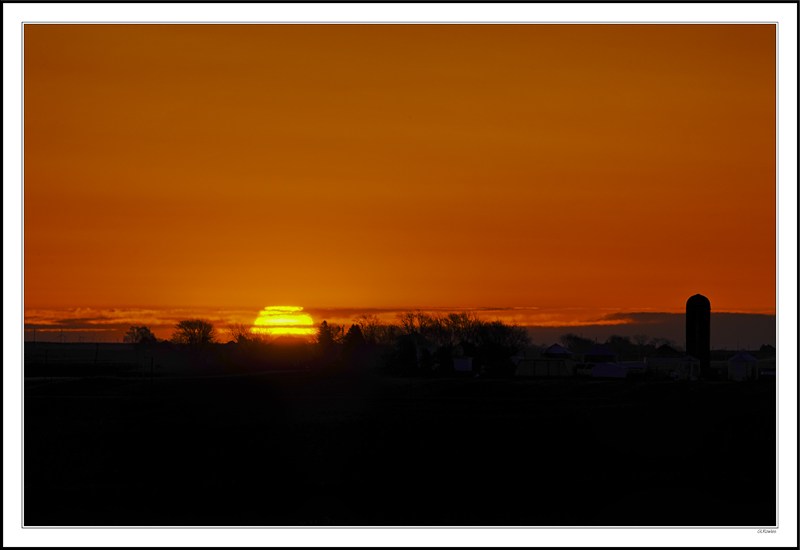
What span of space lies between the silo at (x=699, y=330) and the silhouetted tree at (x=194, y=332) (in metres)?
73.2

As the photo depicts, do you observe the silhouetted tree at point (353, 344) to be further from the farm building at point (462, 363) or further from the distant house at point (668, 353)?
the distant house at point (668, 353)

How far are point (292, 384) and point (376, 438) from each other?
112 feet

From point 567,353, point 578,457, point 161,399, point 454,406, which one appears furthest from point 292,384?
point 567,353

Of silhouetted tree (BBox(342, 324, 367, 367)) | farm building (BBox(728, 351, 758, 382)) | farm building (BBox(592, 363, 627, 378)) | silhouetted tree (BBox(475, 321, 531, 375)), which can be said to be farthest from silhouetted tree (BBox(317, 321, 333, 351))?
farm building (BBox(728, 351, 758, 382))

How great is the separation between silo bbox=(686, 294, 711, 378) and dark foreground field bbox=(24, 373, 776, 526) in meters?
49.0

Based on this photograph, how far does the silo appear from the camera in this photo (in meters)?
99.9

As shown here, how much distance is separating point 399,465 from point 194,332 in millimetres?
99568

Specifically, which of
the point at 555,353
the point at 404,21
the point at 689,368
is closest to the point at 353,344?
the point at 555,353

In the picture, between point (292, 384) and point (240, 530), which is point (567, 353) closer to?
point (292, 384)

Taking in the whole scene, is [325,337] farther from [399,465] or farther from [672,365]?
[399,465]

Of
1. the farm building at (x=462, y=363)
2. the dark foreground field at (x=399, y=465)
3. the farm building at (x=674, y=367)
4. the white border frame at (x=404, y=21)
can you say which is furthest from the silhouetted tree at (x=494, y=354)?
the white border frame at (x=404, y=21)

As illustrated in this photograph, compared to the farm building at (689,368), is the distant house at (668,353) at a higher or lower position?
higher

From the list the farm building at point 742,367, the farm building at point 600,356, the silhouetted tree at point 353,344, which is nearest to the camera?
the farm building at point 742,367

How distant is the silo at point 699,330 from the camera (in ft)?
328
